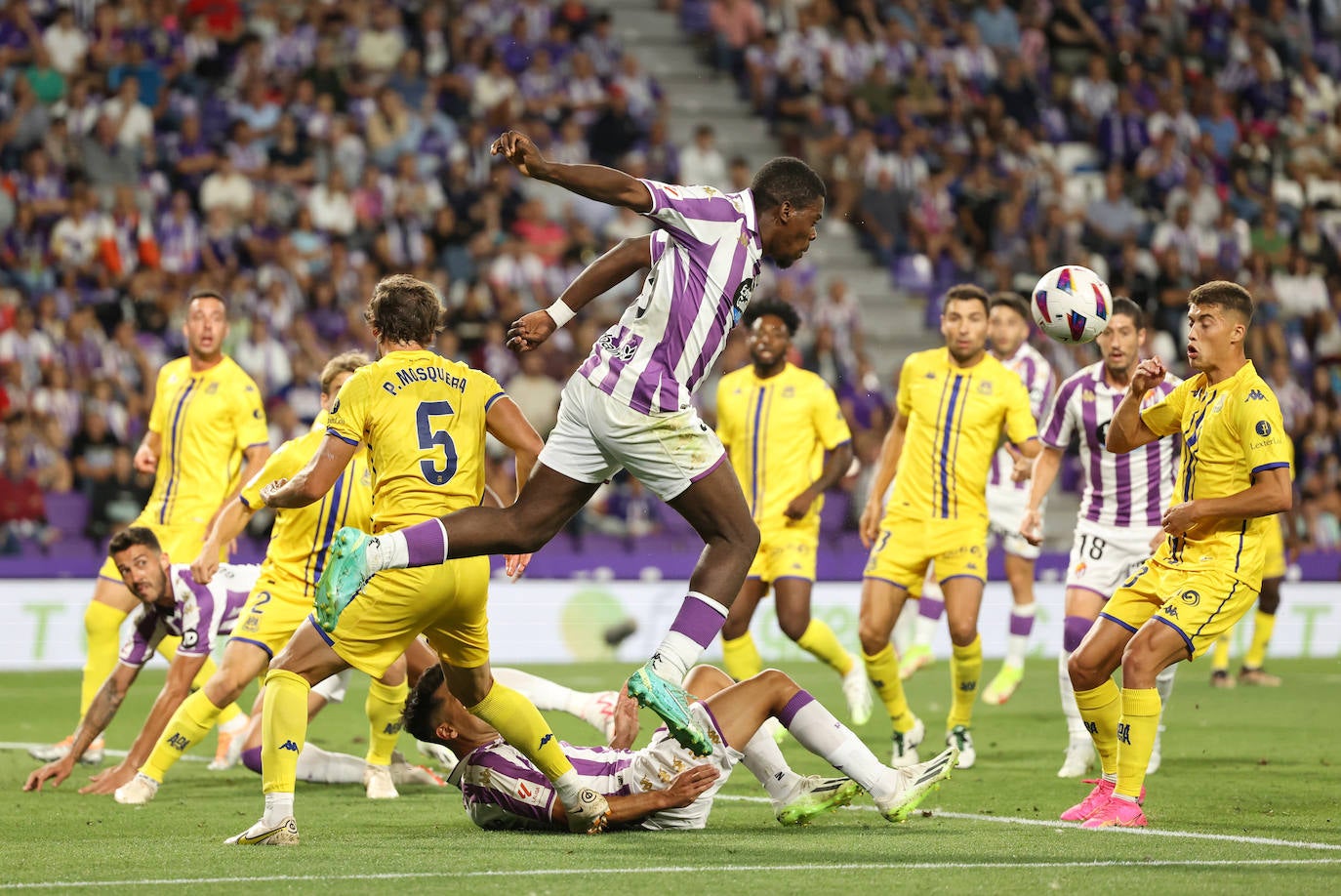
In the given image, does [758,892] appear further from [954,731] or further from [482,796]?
[954,731]

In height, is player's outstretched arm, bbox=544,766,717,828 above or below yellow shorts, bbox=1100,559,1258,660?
below

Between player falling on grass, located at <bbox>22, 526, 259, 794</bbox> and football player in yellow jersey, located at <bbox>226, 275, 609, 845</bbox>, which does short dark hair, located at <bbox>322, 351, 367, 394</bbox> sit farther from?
football player in yellow jersey, located at <bbox>226, 275, 609, 845</bbox>

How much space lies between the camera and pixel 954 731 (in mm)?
10047

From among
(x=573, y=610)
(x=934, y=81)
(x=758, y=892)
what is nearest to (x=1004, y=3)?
(x=934, y=81)

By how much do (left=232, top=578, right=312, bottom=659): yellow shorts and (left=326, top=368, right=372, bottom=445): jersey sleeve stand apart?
77.4 inches

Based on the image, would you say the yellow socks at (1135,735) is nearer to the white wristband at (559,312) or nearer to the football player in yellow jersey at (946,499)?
the football player in yellow jersey at (946,499)

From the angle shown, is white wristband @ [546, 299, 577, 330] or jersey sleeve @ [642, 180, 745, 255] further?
white wristband @ [546, 299, 577, 330]

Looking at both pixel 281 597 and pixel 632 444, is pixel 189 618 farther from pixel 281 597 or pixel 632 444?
pixel 632 444

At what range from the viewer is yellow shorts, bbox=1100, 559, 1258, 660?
7.50m

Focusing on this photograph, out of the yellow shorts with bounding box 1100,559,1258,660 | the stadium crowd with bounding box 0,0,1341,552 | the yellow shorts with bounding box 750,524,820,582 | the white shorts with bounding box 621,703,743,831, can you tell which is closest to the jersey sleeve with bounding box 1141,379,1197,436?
the yellow shorts with bounding box 1100,559,1258,660

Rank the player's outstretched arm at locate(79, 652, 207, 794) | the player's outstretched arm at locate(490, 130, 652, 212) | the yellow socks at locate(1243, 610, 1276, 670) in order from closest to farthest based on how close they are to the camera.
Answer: the player's outstretched arm at locate(490, 130, 652, 212) < the player's outstretched arm at locate(79, 652, 207, 794) < the yellow socks at locate(1243, 610, 1276, 670)

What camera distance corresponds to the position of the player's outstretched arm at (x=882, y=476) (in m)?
10.6

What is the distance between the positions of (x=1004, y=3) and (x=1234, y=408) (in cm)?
1993

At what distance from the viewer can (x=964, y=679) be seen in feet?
33.7
